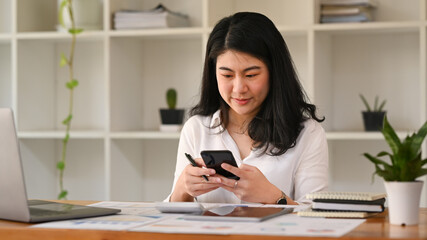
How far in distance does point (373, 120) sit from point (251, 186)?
51.6 inches

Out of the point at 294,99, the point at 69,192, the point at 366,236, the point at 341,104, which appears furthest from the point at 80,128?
the point at 366,236

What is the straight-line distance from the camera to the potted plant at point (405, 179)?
158cm

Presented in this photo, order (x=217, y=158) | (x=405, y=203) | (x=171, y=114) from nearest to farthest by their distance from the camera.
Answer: (x=405, y=203)
(x=217, y=158)
(x=171, y=114)

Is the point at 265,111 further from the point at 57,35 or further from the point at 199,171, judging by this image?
the point at 57,35

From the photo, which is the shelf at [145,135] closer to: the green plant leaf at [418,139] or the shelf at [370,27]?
the shelf at [370,27]

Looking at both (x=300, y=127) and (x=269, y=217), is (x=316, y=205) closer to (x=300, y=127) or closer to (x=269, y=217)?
(x=269, y=217)

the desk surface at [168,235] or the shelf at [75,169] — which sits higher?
the desk surface at [168,235]

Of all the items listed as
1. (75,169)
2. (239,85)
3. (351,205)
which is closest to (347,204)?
(351,205)

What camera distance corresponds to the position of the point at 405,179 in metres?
1.59

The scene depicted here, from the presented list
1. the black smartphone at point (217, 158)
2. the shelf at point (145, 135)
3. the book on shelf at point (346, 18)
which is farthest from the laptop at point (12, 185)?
the book on shelf at point (346, 18)

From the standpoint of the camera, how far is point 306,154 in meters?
2.40

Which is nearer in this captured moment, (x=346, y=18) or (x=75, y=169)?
(x=346, y=18)

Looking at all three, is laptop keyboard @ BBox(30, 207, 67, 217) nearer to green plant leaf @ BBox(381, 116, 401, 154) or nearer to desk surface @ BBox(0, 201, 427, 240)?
desk surface @ BBox(0, 201, 427, 240)

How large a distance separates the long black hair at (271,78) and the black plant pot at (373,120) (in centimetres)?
80
